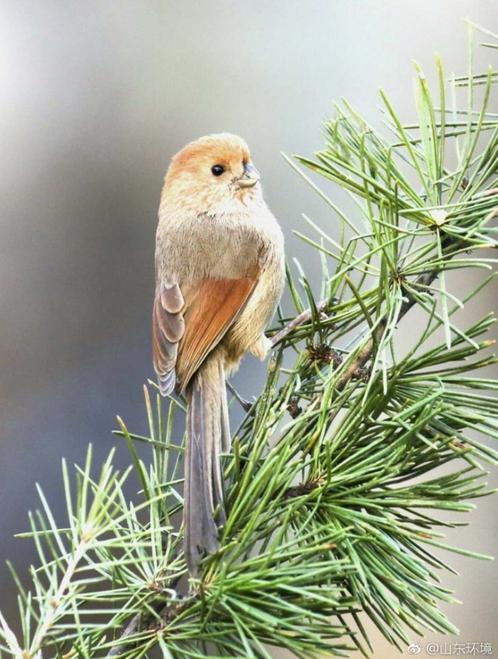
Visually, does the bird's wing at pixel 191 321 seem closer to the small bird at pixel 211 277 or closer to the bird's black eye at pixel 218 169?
the small bird at pixel 211 277

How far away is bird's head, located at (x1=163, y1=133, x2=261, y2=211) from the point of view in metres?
1.40

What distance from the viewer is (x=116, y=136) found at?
2.09m

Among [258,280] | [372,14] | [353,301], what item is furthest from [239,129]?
[353,301]

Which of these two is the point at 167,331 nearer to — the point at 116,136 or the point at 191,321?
the point at 191,321

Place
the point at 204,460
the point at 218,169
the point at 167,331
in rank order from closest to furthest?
1. the point at 204,460
2. the point at 167,331
3. the point at 218,169

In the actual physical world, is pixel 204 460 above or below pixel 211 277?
below

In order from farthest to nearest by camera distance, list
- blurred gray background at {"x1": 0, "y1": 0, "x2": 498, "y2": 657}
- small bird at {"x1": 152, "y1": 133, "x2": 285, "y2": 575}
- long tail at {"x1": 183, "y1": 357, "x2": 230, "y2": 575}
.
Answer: blurred gray background at {"x1": 0, "y1": 0, "x2": 498, "y2": 657} → small bird at {"x1": 152, "y1": 133, "x2": 285, "y2": 575} → long tail at {"x1": 183, "y1": 357, "x2": 230, "y2": 575}

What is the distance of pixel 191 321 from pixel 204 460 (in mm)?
447

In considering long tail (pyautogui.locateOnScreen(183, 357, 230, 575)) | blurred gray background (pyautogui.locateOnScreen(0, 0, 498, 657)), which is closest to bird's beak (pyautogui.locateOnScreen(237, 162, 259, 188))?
long tail (pyautogui.locateOnScreen(183, 357, 230, 575))

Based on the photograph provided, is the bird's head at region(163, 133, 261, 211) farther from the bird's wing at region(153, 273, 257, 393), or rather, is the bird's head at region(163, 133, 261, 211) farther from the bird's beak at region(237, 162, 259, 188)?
the bird's wing at region(153, 273, 257, 393)

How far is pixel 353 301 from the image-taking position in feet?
2.88

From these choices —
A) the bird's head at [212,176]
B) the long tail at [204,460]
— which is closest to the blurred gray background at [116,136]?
the bird's head at [212,176]

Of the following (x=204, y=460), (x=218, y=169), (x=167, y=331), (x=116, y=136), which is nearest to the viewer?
(x=204, y=460)

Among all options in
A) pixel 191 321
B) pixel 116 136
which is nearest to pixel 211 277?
pixel 191 321
